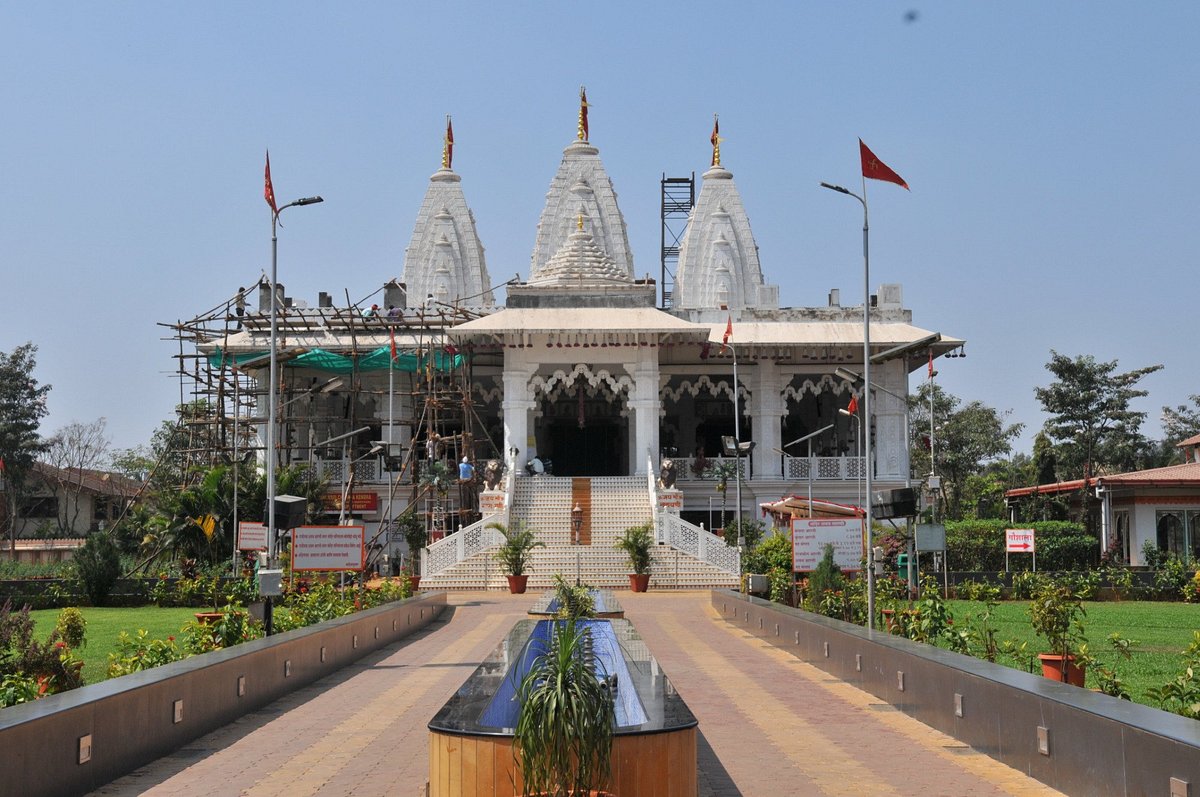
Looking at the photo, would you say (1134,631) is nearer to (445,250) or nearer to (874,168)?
(874,168)

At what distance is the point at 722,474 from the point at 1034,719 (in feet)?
106

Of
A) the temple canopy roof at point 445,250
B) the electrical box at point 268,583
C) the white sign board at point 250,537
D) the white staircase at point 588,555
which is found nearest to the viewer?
the electrical box at point 268,583

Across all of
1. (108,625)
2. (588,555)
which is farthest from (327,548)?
(588,555)

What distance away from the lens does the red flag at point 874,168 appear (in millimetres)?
20500

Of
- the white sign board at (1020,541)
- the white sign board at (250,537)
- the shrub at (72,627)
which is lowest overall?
the shrub at (72,627)

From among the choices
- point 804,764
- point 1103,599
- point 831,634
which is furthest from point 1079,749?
point 1103,599

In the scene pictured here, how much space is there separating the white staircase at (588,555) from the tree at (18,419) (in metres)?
32.5

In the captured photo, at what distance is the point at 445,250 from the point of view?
6344 centimetres

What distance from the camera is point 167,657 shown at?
1288cm

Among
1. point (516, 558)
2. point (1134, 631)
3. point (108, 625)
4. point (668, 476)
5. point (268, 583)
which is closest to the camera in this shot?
point (268, 583)

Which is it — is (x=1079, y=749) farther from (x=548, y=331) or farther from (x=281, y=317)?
(x=281, y=317)

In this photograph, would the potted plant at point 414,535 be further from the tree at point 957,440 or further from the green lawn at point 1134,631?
the tree at point 957,440

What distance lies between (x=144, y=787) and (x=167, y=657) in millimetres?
3984

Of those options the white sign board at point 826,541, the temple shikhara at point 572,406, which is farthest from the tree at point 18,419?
the white sign board at point 826,541
